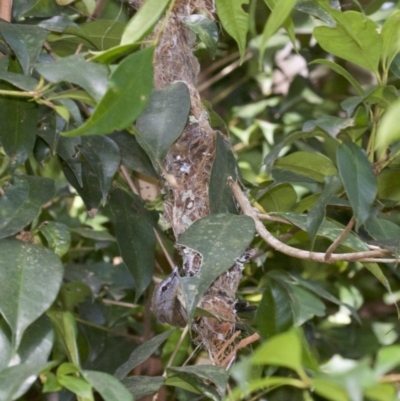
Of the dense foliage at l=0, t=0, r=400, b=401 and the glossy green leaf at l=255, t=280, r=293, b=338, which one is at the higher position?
the dense foliage at l=0, t=0, r=400, b=401

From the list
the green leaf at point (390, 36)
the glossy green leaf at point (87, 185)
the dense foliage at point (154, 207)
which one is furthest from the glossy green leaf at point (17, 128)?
the green leaf at point (390, 36)

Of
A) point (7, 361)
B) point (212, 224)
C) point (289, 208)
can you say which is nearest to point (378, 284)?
point (289, 208)

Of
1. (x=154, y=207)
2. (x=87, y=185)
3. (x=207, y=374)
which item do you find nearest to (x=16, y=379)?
(x=207, y=374)

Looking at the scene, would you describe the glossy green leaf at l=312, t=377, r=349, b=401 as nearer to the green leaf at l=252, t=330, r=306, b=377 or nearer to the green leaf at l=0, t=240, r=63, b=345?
the green leaf at l=252, t=330, r=306, b=377

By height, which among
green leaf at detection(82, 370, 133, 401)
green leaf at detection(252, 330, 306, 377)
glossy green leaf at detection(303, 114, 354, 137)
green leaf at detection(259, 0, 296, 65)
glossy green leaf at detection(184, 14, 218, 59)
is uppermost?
green leaf at detection(259, 0, 296, 65)

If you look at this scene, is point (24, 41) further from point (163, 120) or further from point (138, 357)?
point (138, 357)

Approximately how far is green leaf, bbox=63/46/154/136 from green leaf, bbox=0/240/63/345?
14cm

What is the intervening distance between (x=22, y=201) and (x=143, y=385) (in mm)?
191

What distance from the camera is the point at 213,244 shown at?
551 millimetres

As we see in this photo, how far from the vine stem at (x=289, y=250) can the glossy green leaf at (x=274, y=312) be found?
0.15m

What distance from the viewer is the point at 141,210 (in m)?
0.77

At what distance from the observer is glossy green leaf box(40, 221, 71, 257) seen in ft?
2.14

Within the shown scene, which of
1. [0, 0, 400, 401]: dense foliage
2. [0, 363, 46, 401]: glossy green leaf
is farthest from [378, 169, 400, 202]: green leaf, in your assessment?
[0, 363, 46, 401]: glossy green leaf

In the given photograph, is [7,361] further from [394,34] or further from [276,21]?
[394,34]
